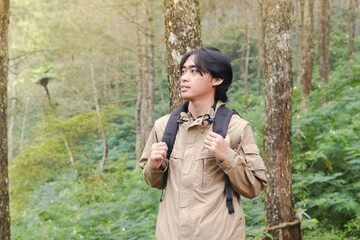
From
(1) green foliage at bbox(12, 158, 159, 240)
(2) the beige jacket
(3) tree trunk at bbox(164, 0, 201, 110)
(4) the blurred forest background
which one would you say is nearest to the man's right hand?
(2) the beige jacket

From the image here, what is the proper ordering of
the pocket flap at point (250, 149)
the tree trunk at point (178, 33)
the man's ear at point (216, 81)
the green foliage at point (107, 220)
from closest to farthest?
1. the pocket flap at point (250, 149)
2. the man's ear at point (216, 81)
3. the tree trunk at point (178, 33)
4. the green foliage at point (107, 220)

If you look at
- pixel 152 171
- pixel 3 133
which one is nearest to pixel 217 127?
pixel 152 171

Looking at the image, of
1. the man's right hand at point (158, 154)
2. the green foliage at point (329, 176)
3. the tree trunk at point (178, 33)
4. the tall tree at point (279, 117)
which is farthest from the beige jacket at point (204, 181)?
the green foliage at point (329, 176)

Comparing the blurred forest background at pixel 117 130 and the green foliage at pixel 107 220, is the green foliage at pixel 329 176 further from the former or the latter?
the green foliage at pixel 107 220

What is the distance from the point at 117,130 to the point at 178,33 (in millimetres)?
16759

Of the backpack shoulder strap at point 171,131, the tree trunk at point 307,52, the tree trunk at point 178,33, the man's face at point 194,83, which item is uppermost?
the tree trunk at point 307,52

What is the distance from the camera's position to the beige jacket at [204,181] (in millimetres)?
2021

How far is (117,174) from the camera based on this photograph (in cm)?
1512

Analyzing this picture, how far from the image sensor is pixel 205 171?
2.10 metres

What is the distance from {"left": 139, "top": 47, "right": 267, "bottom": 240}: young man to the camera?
2018 millimetres

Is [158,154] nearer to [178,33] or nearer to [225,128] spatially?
[225,128]

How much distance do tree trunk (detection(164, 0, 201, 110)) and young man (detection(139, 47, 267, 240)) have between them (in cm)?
110

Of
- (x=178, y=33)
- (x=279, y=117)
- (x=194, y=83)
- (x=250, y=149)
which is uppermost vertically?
(x=178, y=33)

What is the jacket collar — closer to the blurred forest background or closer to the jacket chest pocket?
the jacket chest pocket
